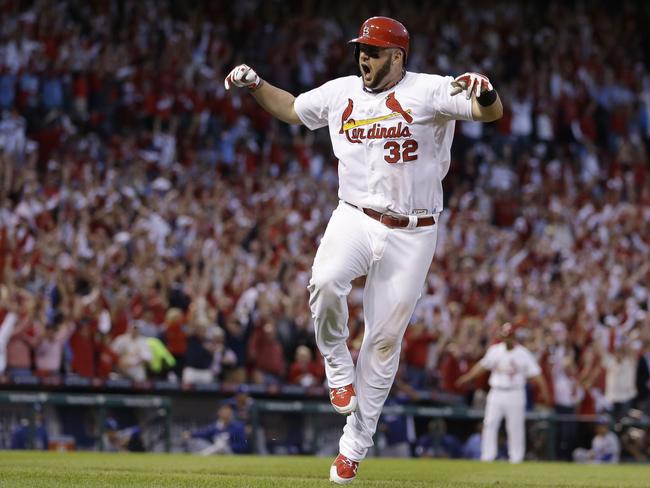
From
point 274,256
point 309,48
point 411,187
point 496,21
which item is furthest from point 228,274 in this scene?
point 496,21

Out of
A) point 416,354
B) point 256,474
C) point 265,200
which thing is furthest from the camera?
point 265,200

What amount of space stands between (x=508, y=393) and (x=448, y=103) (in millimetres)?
10475

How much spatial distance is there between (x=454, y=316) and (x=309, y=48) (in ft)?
30.4

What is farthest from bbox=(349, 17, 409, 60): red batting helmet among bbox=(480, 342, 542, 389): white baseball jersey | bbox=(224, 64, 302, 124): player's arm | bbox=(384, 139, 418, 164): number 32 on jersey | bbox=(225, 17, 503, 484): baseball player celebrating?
bbox=(480, 342, 542, 389): white baseball jersey

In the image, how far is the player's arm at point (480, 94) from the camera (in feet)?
25.2

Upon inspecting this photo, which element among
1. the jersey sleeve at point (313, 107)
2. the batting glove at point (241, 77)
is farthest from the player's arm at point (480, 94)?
the batting glove at point (241, 77)

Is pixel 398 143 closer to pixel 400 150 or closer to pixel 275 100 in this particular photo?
pixel 400 150

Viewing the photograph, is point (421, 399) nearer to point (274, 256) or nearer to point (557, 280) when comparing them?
point (274, 256)

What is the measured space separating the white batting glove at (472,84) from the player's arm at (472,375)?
435 inches

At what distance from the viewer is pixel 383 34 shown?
26.9 feet

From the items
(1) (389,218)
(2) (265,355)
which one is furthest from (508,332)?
(1) (389,218)

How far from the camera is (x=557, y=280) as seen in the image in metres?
25.1

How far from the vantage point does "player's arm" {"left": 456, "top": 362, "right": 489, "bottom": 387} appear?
18.7 meters

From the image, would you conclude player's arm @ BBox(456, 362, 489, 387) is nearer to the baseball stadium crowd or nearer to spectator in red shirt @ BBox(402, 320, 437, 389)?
the baseball stadium crowd
